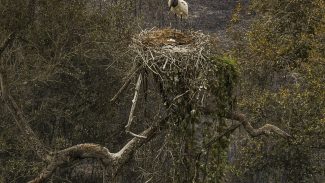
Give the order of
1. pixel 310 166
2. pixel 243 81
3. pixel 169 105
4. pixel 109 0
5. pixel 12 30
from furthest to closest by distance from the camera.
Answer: pixel 109 0, pixel 243 81, pixel 12 30, pixel 310 166, pixel 169 105

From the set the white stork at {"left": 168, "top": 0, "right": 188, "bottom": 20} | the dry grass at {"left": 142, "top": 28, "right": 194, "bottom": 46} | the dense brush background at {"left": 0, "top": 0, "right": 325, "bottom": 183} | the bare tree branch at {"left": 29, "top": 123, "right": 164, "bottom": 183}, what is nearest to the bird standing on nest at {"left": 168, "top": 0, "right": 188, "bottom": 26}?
the white stork at {"left": 168, "top": 0, "right": 188, "bottom": 20}

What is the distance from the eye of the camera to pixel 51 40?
15344 mm

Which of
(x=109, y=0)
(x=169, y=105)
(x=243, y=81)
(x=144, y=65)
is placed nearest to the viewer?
(x=144, y=65)

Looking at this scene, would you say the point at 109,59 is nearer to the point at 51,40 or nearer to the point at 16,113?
the point at 51,40

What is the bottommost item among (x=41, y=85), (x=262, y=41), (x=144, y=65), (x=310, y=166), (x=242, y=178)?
(x=242, y=178)

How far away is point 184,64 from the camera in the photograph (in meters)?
7.76

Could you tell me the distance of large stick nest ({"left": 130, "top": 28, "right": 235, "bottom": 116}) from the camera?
7.75 meters

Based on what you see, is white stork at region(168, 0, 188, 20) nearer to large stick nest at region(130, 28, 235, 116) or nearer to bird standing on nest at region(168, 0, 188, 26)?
bird standing on nest at region(168, 0, 188, 26)

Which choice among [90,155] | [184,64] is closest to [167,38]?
[184,64]

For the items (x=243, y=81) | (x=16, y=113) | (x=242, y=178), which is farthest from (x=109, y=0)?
(x=16, y=113)

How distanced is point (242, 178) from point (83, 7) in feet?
24.0

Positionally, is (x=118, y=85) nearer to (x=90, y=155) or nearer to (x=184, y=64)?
(x=90, y=155)

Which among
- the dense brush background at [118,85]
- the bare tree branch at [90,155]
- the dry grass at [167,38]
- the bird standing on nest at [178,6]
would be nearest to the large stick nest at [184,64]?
the dry grass at [167,38]

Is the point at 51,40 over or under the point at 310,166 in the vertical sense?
over
